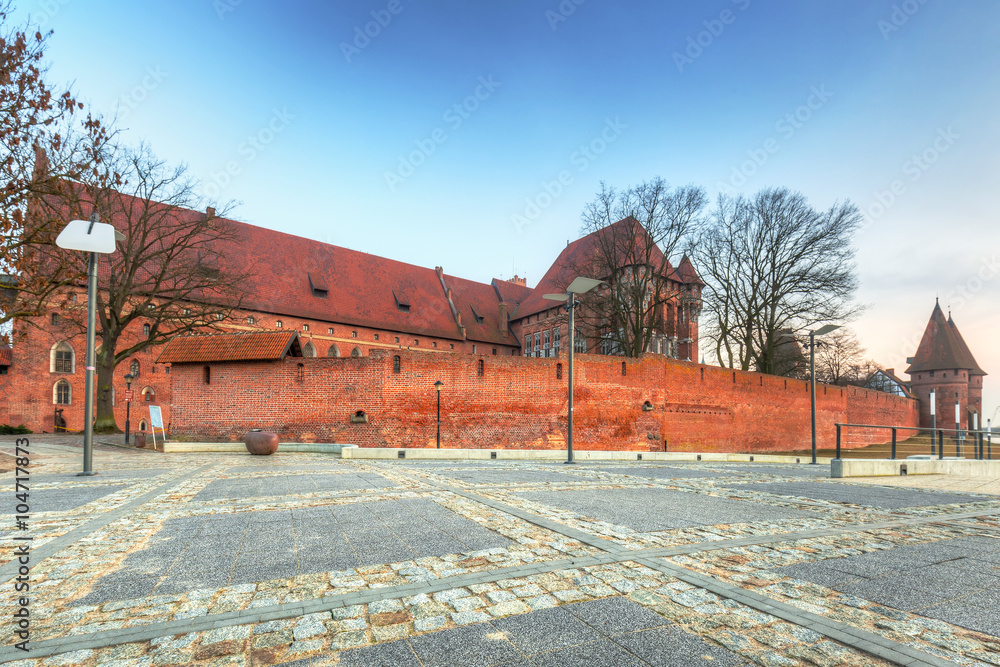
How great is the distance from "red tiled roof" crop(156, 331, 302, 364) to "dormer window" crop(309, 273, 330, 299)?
2082 cm

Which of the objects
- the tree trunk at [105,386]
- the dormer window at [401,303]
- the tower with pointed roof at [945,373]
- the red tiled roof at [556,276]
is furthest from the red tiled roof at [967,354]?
the tree trunk at [105,386]

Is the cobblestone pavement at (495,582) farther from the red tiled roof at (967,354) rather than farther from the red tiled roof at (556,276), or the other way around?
the red tiled roof at (967,354)

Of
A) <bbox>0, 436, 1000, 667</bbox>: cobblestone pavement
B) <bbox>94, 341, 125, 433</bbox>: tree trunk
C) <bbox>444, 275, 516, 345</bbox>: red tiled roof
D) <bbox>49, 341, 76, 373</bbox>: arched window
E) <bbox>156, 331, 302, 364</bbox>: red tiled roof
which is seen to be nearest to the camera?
<bbox>0, 436, 1000, 667</bbox>: cobblestone pavement

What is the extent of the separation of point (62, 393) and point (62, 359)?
2182 millimetres

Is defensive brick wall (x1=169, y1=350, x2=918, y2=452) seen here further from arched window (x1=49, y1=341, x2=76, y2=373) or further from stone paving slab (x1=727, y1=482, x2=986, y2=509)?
arched window (x1=49, y1=341, x2=76, y2=373)

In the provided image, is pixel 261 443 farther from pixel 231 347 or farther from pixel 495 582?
pixel 495 582

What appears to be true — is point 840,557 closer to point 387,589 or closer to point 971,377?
point 387,589

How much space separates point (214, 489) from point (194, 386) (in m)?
14.4

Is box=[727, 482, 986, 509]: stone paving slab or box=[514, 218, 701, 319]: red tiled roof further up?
box=[514, 218, 701, 319]: red tiled roof

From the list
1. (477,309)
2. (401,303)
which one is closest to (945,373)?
(477,309)

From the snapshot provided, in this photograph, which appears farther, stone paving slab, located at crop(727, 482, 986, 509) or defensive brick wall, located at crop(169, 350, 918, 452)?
defensive brick wall, located at crop(169, 350, 918, 452)

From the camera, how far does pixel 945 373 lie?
5725 centimetres

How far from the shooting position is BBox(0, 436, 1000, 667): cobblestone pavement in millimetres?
2568

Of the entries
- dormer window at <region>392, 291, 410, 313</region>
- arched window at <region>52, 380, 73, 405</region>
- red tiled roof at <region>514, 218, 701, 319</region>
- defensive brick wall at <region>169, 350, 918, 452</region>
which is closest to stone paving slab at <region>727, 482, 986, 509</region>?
defensive brick wall at <region>169, 350, 918, 452</region>
